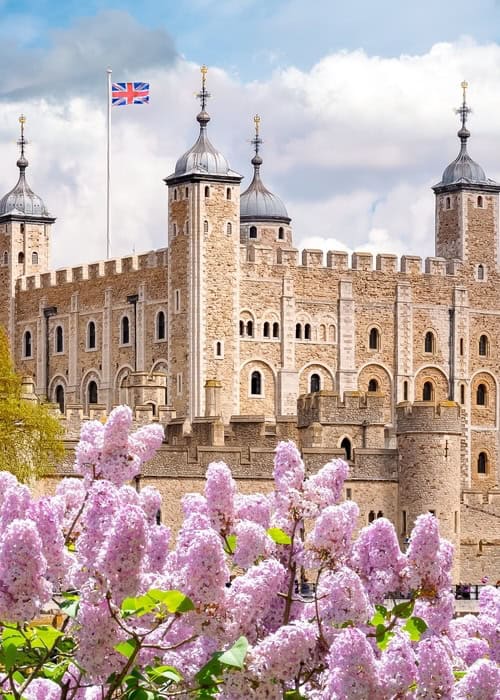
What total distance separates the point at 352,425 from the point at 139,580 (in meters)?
44.6

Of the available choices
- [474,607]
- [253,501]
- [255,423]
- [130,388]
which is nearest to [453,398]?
[130,388]

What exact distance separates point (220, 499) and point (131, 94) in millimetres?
68337

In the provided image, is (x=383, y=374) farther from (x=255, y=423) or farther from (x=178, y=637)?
(x=178, y=637)

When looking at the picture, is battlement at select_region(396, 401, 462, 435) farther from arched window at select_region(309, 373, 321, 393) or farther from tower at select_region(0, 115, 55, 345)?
tower at select_region(0, 115, 55, 345)

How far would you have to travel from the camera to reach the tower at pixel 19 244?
85.8 meters

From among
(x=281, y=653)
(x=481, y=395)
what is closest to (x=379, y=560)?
(x=281, y=653)

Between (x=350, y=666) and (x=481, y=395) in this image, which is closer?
(x=350, y=666)

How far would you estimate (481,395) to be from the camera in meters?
81.0

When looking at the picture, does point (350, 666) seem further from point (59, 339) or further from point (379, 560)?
point (59, 339)

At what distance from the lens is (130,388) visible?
6981 cm

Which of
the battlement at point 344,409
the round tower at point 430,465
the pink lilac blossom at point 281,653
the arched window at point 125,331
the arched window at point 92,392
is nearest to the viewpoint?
the pink lilac blossom at point 281,653

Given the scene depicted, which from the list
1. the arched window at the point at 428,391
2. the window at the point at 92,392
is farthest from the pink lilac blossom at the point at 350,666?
the window at the point at 92,392

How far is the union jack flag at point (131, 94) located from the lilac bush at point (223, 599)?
67193 mm

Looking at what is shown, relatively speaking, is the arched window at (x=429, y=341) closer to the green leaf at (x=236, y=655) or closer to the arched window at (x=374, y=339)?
the arched window at (x=374, y=339)
